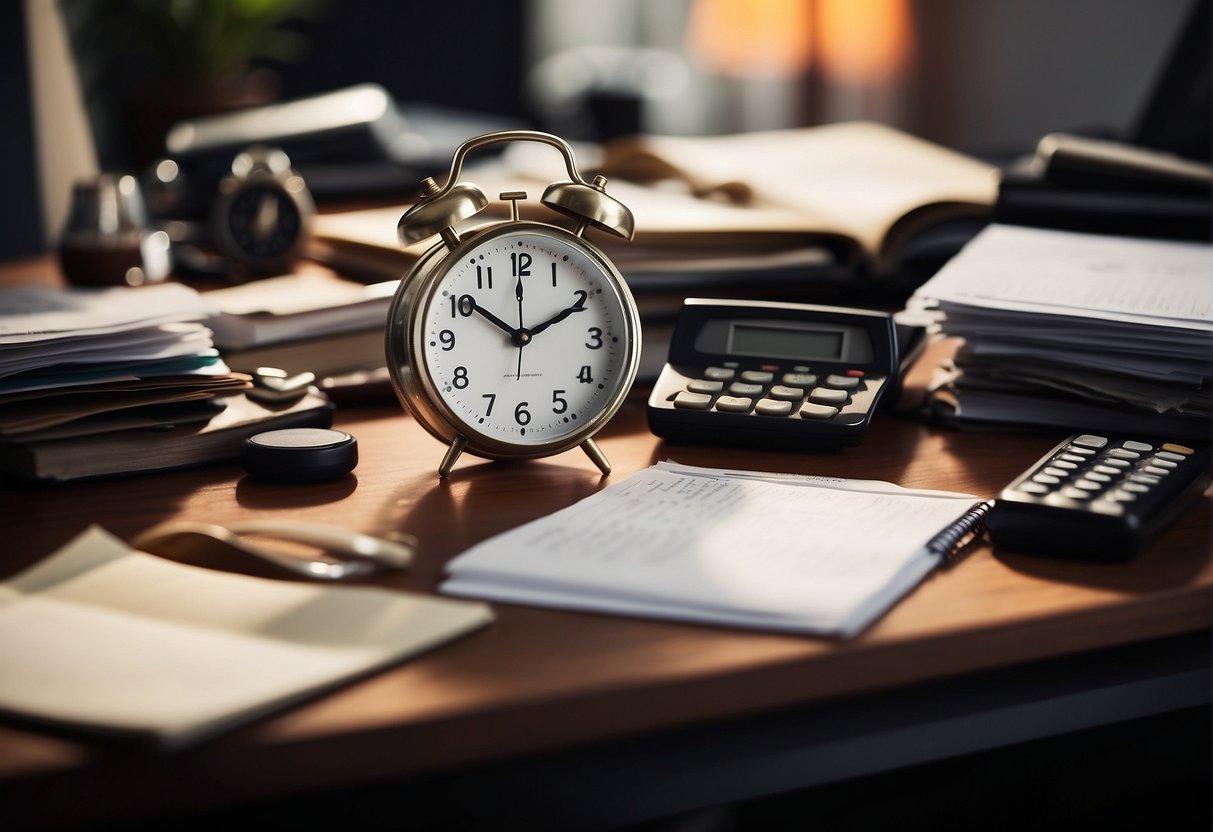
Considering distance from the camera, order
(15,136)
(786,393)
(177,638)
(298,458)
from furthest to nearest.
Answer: (15,136)
(786,393)
(298,458)
(177,638)

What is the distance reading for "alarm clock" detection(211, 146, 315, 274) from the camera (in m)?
1.67

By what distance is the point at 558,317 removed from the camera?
1.08 metres

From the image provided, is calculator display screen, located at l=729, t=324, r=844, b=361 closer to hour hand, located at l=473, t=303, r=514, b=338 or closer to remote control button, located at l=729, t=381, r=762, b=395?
remote control button, located at l=729, t=381, r=762, b=395

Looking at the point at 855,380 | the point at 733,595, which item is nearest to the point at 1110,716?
the point at 733,595

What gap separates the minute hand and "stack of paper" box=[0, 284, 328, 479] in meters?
A: 0.21

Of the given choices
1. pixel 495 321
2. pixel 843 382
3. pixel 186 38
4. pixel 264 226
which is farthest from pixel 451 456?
pixel 186 38

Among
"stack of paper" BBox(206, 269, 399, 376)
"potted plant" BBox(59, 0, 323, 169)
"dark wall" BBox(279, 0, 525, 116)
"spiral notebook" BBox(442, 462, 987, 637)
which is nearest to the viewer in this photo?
"spiral notebook" BBox(442, 462, 987, 637)

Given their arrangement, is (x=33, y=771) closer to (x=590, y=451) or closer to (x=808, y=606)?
(x=808, y=606)

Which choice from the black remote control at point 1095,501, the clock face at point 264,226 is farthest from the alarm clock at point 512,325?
the clock face at point 264,226

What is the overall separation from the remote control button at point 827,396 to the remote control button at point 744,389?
4cm

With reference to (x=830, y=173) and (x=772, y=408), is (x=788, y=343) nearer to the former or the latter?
(x=772, y=408)

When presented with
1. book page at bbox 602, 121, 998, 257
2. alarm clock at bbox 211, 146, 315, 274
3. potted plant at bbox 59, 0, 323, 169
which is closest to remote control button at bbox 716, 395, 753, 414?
book page at bbox 602, 121, 998, 257

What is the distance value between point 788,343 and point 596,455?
224 millimetres

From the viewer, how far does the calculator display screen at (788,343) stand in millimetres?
1160
